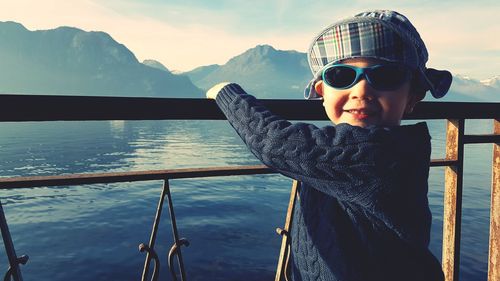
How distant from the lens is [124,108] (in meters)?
1.41

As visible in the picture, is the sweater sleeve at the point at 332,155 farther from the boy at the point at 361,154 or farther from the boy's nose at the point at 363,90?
the boy's nose at the point at 363,90

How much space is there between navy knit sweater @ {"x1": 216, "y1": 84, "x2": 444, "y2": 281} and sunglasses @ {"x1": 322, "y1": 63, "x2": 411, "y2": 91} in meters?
0.20

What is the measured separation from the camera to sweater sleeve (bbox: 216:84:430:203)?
1.29 metres

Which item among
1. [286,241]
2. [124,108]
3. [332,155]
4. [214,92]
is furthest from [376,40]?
[286,241]

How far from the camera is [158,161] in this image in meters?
66.8

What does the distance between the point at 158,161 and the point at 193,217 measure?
35210 millimetres

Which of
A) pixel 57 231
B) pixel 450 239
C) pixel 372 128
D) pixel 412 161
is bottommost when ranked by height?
pixel 57 231

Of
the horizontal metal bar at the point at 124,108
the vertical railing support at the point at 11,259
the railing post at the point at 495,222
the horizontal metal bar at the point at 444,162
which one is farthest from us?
the railing post at the point at 495,222

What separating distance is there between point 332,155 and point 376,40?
52 centimetres

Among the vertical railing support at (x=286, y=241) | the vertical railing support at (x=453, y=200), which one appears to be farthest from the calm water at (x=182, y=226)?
the vertical railing support at (x=286, y=241)

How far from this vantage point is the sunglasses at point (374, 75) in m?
1.45

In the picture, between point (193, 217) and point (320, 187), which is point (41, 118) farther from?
point (193, 217)

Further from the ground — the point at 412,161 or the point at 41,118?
the point at 41,118

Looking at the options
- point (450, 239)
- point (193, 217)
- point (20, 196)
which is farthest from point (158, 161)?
point (450, 239)
